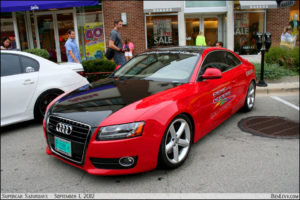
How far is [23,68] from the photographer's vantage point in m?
5.14

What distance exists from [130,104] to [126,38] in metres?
11.0

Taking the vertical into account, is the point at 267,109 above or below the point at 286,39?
below

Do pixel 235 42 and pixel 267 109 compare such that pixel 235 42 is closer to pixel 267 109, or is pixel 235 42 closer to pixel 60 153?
pixel 267 109

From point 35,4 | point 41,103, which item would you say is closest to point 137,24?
point 35,4

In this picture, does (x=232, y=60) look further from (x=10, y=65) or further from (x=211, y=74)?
(x=10, y=65)

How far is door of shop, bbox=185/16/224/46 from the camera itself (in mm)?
14945

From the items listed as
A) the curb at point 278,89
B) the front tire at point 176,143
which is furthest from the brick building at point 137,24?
the front tire at point 176,143

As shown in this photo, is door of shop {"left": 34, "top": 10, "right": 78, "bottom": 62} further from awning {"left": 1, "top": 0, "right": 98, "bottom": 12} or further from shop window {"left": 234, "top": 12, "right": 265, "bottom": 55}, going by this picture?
shop window {"left": 234, "top": 12, "right": 265, "bottom": 55}

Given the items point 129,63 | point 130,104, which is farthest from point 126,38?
point 130,104

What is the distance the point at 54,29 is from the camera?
14.6 m

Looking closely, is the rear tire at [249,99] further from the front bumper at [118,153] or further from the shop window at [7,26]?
the shop window at [7,26]

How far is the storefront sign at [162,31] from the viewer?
14323 mm

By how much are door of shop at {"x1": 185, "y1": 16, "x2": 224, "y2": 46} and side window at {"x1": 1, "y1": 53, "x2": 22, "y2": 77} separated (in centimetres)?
1106

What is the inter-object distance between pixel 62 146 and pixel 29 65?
2573 mm
